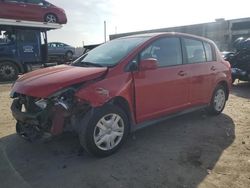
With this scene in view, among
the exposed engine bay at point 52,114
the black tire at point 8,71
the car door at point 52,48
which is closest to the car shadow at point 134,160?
the exposed engine bay at point 52,114

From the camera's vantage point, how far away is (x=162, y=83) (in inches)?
195

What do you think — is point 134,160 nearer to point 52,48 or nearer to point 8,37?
point 8,37

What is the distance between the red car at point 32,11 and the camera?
13.4 meters

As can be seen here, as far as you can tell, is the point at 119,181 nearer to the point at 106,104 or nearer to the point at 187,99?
the point at 106,104

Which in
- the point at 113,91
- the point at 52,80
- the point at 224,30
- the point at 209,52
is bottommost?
the point at 113,91

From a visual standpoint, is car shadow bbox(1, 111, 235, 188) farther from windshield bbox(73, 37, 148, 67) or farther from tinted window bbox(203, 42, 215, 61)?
tinted window bbox(203, 42, 215, 61)

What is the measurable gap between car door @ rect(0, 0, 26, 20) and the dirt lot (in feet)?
29.3

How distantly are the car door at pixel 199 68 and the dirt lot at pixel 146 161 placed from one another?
62cm

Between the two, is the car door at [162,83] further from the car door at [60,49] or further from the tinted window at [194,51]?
the car door at [60,49]

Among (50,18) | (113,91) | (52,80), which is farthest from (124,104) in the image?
(50,18)

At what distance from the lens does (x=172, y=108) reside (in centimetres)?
530

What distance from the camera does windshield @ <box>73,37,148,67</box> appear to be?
15.6ft

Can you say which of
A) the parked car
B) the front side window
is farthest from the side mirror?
the parked car

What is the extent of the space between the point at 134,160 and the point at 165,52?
1.98 metres
